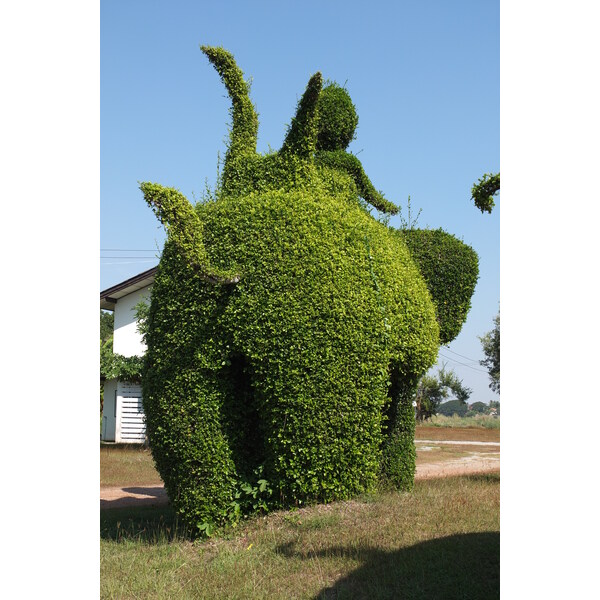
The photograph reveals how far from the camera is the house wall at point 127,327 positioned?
81.4 ft

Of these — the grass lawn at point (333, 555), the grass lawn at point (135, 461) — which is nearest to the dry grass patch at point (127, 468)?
the grass lawn at point (135, 461)

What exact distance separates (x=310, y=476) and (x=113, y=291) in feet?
60.3

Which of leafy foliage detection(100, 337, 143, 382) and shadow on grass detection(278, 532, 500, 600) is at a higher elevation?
leafy foliage detection(100, 337, 143, 382)

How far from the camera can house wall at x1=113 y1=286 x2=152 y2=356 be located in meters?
24.8

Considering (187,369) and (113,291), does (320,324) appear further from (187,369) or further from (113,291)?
(113,291)

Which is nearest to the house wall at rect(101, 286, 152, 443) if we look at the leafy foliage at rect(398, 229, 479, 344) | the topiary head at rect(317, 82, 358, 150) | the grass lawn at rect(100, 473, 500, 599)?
the topiary head at rect(317, 82, 358, 150)

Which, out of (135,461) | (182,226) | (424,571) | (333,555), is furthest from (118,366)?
(424,571)

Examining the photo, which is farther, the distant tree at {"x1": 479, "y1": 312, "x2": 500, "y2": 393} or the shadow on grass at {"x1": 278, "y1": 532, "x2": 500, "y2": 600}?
the distant tree at {"x1": 479, "y1": 312, "x2": 500, "y2": 393}

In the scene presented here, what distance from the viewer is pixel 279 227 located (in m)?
7.61

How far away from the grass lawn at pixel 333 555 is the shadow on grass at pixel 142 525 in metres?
0.06

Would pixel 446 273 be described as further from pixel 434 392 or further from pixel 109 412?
pixel 434 392

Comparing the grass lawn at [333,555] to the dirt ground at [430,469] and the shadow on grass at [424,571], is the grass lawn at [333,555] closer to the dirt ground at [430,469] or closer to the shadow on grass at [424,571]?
the shadow on grass at [424,571]

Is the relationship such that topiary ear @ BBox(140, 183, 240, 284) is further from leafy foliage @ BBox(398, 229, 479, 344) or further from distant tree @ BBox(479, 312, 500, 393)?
distant tree @ BBox(479, 312, 500, 393)

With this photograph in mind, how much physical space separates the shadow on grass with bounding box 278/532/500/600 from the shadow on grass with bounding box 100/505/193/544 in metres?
1.93
